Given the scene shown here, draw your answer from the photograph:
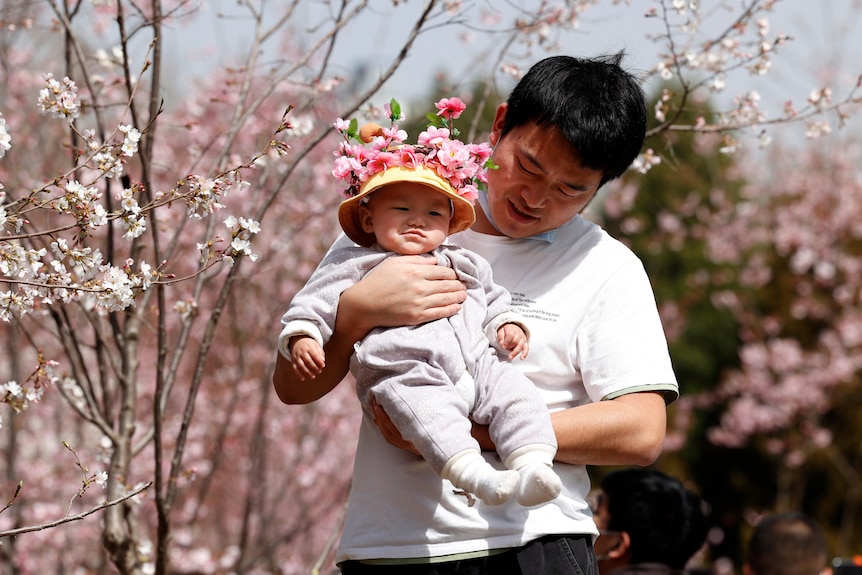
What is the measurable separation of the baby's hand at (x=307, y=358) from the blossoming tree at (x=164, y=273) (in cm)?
24

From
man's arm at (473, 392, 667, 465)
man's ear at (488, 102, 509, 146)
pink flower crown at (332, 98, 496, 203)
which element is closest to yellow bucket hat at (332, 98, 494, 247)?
pink flower crown at (332, 98, 496, 203)

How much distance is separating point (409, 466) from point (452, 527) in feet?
0.42

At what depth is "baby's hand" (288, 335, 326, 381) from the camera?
1.70 meters

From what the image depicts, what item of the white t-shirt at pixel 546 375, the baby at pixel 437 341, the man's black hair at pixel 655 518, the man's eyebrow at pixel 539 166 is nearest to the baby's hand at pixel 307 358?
the baby at pixel 437 341

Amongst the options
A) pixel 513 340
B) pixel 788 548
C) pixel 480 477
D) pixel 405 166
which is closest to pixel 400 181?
pixel 405 166

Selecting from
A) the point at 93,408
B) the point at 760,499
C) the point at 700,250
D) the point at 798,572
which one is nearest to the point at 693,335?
the point at 700,250

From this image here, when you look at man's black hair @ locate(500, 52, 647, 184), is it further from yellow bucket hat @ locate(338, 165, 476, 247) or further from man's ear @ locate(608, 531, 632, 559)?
man's ear @ locate(608, 531, 632, 559)

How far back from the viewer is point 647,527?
116 inches

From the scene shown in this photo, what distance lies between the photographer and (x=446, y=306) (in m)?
1.78

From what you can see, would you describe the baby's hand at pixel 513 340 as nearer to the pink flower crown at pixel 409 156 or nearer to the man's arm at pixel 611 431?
the man's arm at pixel 611 431

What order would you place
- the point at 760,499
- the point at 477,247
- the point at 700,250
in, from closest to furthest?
1. the point at 477,247
2. the point at 760,499
3. the point at 700,250

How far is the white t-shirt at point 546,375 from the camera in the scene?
170 centimetres

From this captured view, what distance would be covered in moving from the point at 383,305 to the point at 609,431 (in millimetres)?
433

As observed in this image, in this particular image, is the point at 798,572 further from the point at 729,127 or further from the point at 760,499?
the point at 760,499
